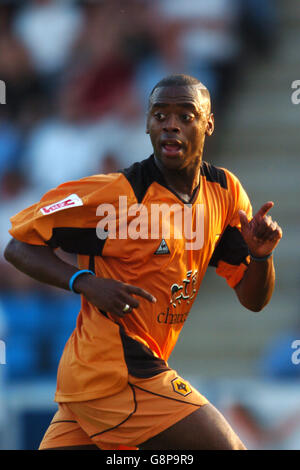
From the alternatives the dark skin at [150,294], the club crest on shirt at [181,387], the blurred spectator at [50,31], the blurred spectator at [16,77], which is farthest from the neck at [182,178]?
the blurred spectator at [50,31]

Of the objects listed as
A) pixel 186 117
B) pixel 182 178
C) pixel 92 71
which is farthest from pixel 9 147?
pixel 186 117

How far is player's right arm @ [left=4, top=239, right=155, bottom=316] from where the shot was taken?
128 inches

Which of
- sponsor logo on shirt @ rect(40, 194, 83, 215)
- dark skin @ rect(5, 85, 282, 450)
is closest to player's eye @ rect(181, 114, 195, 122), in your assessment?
dark skin @ rect(5, 85, 282, 450)

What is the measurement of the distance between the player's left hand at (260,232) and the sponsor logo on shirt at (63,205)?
0.79 meters

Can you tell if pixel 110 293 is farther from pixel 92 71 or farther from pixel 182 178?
pixel 92 71

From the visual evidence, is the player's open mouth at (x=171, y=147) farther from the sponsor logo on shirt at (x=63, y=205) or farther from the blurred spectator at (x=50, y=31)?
the blurred spectator at (x=50, y=31)

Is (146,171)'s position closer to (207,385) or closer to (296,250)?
(207,385)

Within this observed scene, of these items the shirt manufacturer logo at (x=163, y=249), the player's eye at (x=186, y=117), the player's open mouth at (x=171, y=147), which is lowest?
the shirt manufacturer logo at (x=163, y=249)

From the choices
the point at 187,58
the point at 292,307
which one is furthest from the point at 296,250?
the point at 187,58

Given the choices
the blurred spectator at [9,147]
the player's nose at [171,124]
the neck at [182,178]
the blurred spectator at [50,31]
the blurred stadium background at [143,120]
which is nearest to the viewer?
the player's nose at [171,124]

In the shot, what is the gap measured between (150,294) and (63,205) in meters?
0.58

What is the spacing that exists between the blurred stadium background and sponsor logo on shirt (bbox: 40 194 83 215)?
3.49m

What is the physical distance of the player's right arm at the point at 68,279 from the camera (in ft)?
10.7

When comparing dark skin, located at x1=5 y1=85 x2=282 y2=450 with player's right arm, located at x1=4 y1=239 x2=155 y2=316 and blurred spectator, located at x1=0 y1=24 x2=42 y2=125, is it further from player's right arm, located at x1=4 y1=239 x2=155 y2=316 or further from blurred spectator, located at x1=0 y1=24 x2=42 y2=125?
blurred spectator, located at x1=0 y1=24 x2=42 y2=125
